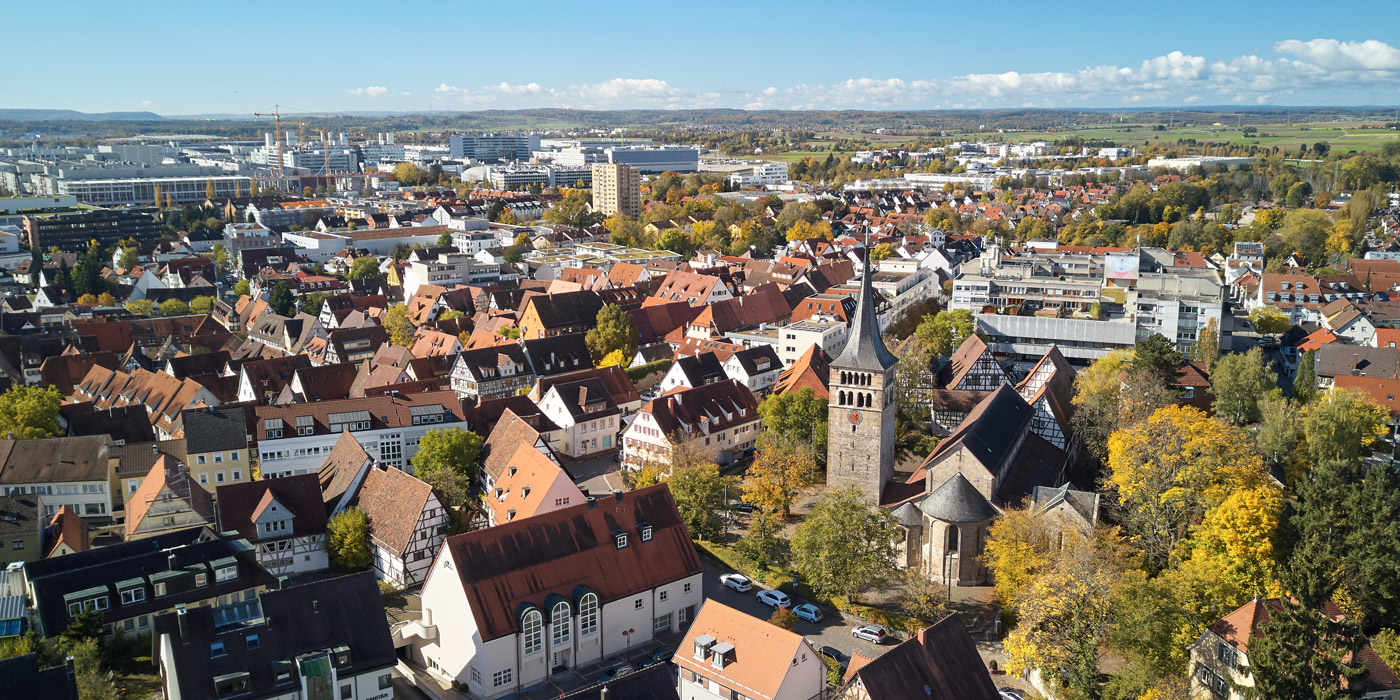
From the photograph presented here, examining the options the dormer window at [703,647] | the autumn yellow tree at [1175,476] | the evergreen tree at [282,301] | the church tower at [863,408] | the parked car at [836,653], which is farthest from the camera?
the evergreen tree at [282,301]

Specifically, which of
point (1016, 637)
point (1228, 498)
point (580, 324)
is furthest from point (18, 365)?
point (1228, 498)

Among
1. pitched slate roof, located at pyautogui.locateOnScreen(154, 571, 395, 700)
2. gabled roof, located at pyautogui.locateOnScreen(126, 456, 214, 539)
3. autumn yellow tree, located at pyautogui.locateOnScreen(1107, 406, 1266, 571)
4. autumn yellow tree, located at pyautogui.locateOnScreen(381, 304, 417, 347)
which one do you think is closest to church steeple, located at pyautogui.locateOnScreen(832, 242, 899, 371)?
autumn yellow tree, located at pyautogui.locateOnScreen(1107, 406, 1266, 571)

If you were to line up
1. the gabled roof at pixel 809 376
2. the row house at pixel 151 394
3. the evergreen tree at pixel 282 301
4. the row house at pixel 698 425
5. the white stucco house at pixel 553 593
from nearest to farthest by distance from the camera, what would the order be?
1. the white stucco house at pixel 553 593
2. the row house at pixel 698 425
3. the gabled roof at pixel 809 376
4. the row house at pixel 151 394
5. the evergreen tree at pixel 282 301

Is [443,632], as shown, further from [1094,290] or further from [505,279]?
[505,279]

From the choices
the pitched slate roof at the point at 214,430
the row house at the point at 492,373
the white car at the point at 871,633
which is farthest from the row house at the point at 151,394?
the white car at the point at 871,633

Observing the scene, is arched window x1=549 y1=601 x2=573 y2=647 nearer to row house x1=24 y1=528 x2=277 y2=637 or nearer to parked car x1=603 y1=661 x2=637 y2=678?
parked car x1=603 y1=661 x2=637 y2=678

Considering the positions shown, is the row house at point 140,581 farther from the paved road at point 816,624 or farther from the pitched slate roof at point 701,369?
the pitched slate roof at point 701,369
